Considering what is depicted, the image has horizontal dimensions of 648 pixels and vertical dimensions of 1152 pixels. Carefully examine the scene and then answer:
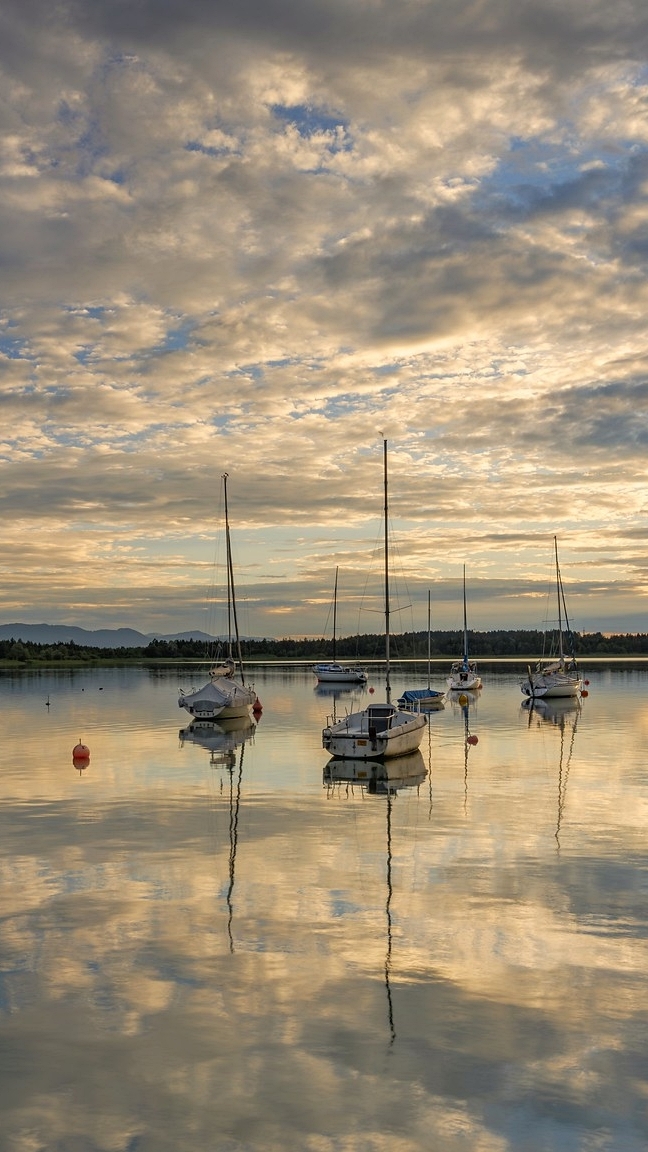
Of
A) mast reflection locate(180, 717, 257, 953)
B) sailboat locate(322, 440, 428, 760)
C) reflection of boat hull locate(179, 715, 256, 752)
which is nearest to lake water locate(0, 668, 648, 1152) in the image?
mast reflection locate(180, 717, 257, 953)

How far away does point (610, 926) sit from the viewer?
825 inches

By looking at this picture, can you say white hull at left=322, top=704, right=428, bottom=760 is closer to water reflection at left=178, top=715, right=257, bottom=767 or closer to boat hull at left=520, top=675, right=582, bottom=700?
water reflection at left=178, top=715, right=257, bottom=767

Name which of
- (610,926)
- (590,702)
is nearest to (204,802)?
(610,926)

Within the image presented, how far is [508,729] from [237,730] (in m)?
19.8

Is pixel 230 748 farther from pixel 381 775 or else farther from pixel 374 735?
pixel 381 775

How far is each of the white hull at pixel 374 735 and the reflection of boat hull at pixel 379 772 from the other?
1.60 ft

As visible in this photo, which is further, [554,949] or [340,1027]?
[554,949]

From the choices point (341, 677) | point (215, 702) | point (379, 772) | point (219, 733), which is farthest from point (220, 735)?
point (341, 677)

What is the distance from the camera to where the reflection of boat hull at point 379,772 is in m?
43.8

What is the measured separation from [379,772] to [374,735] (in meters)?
2.19

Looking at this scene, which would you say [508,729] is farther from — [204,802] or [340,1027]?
[340,1027]

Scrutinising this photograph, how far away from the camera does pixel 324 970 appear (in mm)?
18172

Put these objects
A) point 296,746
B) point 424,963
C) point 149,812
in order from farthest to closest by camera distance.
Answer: point 296,746 → point 149,812 → point 424,963

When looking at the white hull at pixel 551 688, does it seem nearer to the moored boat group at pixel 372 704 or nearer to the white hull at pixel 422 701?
the moored boat group at pixel 372 704
